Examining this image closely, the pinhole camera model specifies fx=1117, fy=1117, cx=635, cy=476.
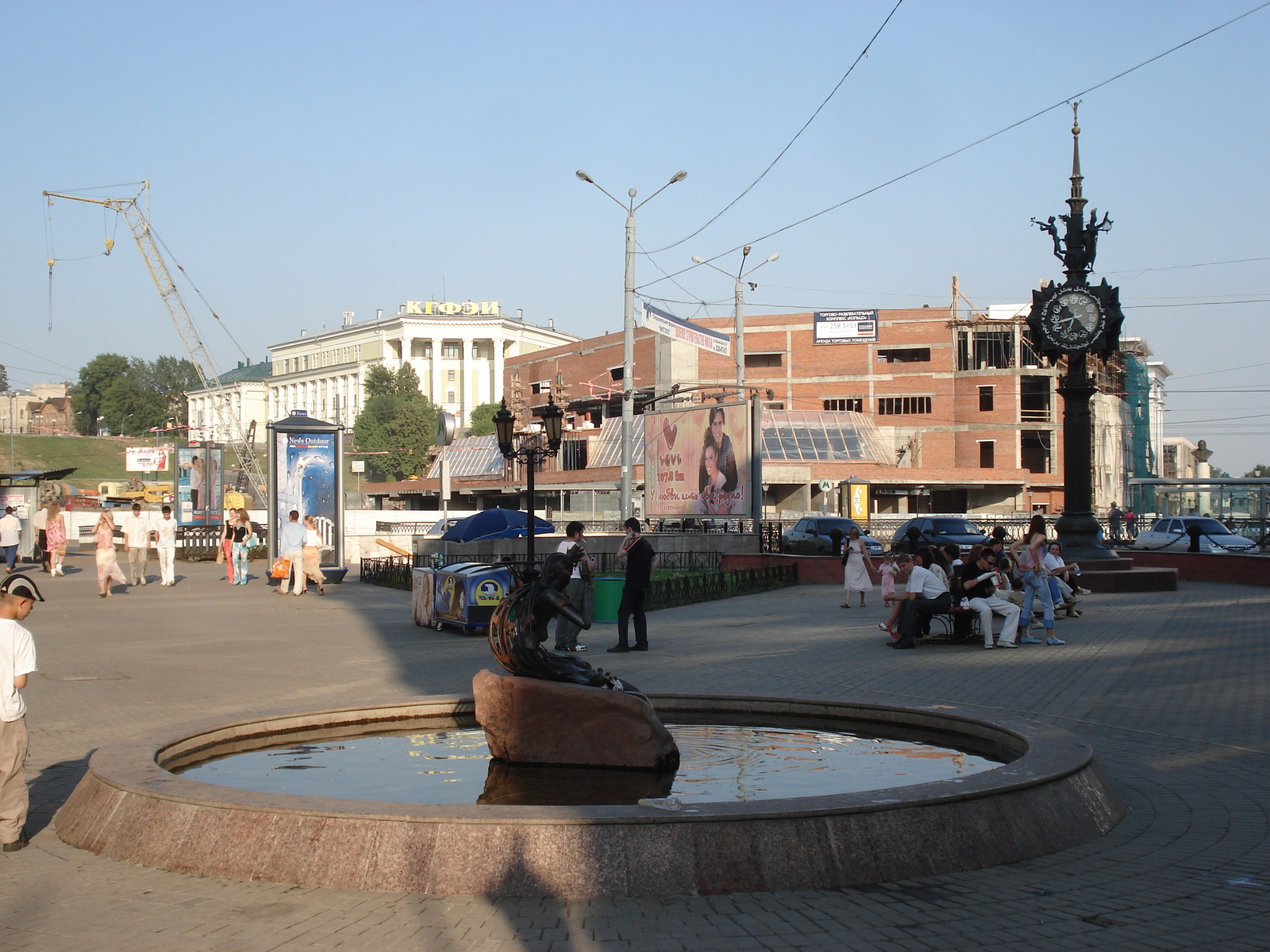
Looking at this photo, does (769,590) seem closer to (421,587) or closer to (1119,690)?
(421,587)

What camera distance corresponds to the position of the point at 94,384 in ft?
526

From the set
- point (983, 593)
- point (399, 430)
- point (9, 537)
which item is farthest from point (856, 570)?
point (399, 430)

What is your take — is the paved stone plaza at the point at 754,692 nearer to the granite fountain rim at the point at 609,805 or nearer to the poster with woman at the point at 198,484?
the granite fountain rim at the point at 609,805

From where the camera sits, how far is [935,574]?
15508 millimetres

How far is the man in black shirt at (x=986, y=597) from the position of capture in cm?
1512

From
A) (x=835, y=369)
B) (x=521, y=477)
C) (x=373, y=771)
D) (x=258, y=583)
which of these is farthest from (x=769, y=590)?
(x=835, y=369)

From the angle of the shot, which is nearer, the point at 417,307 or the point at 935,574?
the point at 935,574

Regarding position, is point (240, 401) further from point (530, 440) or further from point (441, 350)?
point (530, 440)

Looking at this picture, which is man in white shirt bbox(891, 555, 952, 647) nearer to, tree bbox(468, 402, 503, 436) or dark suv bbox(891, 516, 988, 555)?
dark suv bbox(891, 516, 988, 555)

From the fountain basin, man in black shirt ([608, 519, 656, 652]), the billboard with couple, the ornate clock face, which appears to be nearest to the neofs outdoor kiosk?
the billboard with couple

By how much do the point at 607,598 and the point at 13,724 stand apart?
12.8 meters

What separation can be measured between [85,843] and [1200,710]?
912 centimetres

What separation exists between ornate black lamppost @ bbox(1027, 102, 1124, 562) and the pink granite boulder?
19.6m

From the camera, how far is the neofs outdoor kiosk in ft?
87.4
